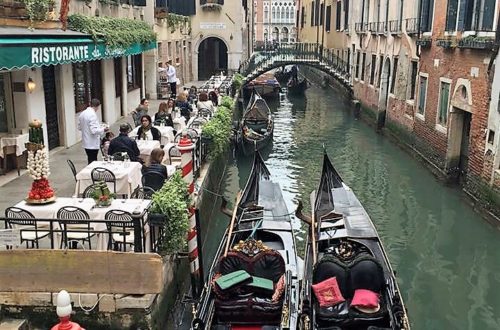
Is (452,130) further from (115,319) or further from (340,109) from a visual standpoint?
(340,109)

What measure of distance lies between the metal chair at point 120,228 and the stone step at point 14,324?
36.4 inches

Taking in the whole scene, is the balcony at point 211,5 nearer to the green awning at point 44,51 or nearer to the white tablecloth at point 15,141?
the green awning at point 44,51

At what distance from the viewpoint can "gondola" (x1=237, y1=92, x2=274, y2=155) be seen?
1311 cm

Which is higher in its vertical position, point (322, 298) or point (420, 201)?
point (322, 298)

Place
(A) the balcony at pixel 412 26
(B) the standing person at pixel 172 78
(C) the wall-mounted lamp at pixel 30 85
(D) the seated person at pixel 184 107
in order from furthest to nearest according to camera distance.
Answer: (B) the standing person at pixel 172 78
(A) the balcony at pixel 412 26
(D) the seated person at pixel 184 107
(C) the wall-mounted lamp at pixel 30 85

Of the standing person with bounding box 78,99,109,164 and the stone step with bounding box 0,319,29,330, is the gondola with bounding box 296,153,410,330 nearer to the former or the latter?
the stone step with bounding box 0,319,29,330

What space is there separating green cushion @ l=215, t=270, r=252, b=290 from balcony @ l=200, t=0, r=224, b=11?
18832 mm

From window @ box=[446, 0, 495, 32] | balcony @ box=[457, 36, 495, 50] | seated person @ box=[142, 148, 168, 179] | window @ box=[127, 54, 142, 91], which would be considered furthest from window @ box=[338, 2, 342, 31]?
seated person @ box=[142, 148, 168, 179]

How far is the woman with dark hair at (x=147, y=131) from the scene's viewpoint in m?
8.21

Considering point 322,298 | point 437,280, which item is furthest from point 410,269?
point 322,298

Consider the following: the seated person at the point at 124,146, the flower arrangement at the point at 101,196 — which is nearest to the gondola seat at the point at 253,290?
the flower arrangement at the point at 101,196

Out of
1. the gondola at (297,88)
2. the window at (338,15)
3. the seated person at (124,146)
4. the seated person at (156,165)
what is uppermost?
the window at (338,15)

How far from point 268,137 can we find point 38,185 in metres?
9.26

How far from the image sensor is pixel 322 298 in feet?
16.0
